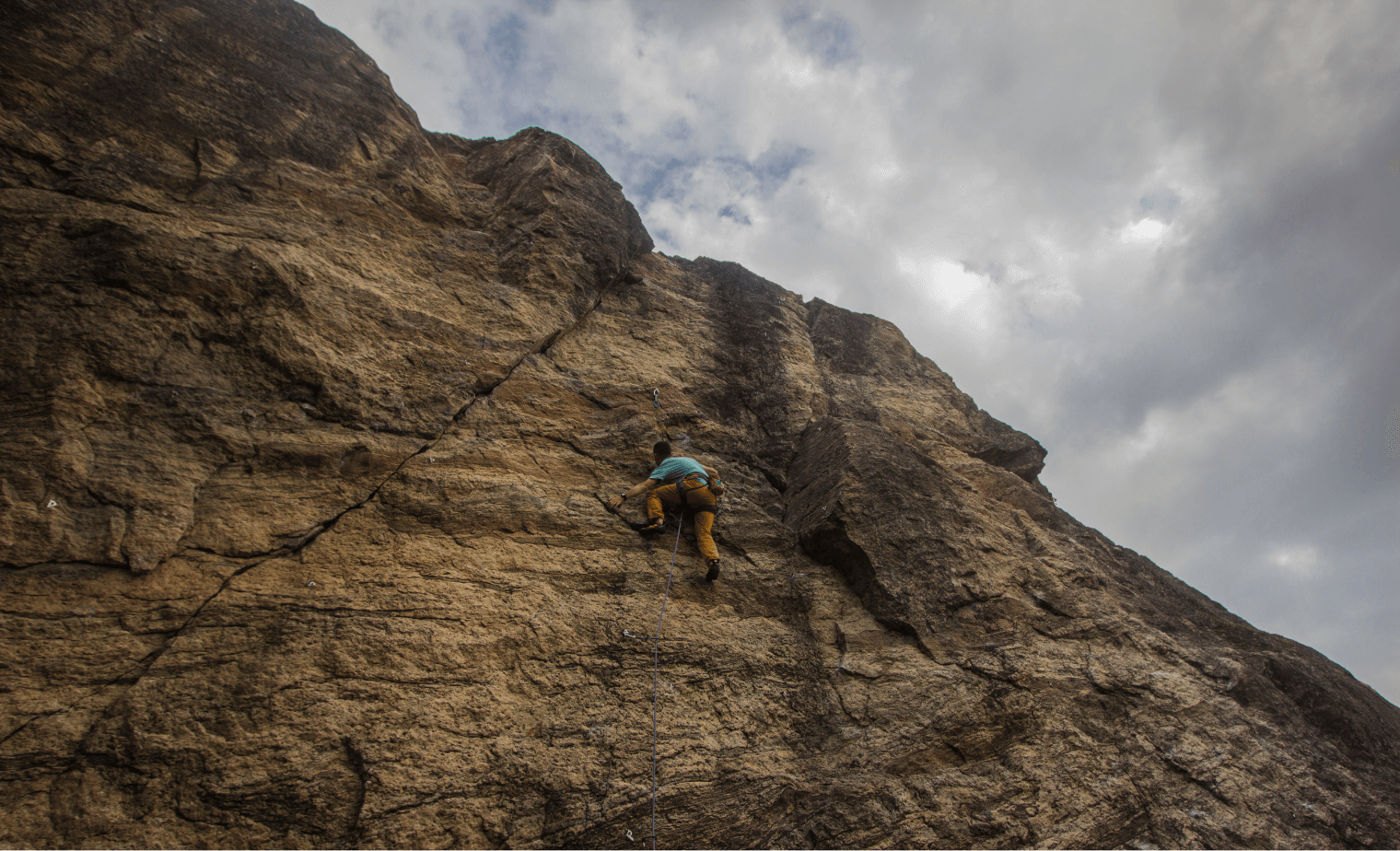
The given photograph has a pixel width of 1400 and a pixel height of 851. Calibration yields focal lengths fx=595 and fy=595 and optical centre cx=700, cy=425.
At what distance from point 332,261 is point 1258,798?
9.53 meters

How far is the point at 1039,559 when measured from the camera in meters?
6.85

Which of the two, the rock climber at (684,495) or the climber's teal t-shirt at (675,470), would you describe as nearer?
the rock climber at (684,495)

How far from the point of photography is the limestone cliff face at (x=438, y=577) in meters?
3.60

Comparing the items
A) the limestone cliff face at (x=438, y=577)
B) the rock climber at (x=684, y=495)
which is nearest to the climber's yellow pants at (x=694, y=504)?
the rock climber at (x=684, y=495)

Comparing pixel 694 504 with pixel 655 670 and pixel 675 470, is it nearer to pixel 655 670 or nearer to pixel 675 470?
pixel 675 470

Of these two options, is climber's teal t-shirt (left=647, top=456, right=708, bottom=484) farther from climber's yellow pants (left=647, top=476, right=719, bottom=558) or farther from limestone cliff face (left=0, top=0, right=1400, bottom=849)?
limestone cliff face (left=0, top=0, right=1400, bottom=849)

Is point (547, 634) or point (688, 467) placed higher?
point (688, 467)

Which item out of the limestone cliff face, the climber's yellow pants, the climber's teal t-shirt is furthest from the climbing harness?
the climber's teal t-shirt

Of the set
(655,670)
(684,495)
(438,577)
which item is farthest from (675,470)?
(438,577)

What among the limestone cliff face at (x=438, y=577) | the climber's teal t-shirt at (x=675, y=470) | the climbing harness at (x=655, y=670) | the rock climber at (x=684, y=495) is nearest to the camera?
the limestone cliff face at (x=438, y=577)

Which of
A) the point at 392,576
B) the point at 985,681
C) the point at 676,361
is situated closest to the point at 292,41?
the point at 676,361

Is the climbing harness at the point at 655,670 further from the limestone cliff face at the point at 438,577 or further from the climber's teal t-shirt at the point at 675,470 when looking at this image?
the climber's teal t-shirt at the point at 675,470

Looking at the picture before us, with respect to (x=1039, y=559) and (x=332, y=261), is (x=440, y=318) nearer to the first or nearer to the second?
(x=332, y=261)

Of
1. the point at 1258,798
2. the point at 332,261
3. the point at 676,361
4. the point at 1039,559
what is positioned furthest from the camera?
the point at 676,361
